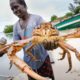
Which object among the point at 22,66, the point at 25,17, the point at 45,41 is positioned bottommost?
the point at 22,66

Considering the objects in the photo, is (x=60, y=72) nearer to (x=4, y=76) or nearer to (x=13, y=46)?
(x=4, y=76)

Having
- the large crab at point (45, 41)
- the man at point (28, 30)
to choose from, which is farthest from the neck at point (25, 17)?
the large crab at point (45, 41)

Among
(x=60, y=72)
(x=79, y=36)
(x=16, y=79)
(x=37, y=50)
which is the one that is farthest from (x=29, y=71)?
(x=60, y=72)

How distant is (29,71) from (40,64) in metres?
0.86

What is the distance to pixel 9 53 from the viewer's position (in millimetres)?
2426

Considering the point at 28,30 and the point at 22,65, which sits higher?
the point at 28,30

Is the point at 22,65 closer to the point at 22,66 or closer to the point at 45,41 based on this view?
the point at 22,66

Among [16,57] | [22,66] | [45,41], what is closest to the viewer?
[22,66]

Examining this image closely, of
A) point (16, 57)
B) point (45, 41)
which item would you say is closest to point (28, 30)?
point (45, 41)

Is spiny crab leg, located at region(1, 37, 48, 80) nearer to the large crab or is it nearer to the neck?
the large crab

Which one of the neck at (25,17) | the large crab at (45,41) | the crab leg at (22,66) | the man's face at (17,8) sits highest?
the man's face at (17,8)

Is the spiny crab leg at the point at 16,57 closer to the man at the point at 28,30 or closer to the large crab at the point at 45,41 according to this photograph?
the large crab at the point at 45,41

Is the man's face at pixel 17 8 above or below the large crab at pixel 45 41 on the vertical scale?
above

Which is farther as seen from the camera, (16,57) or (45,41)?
(45,41)
